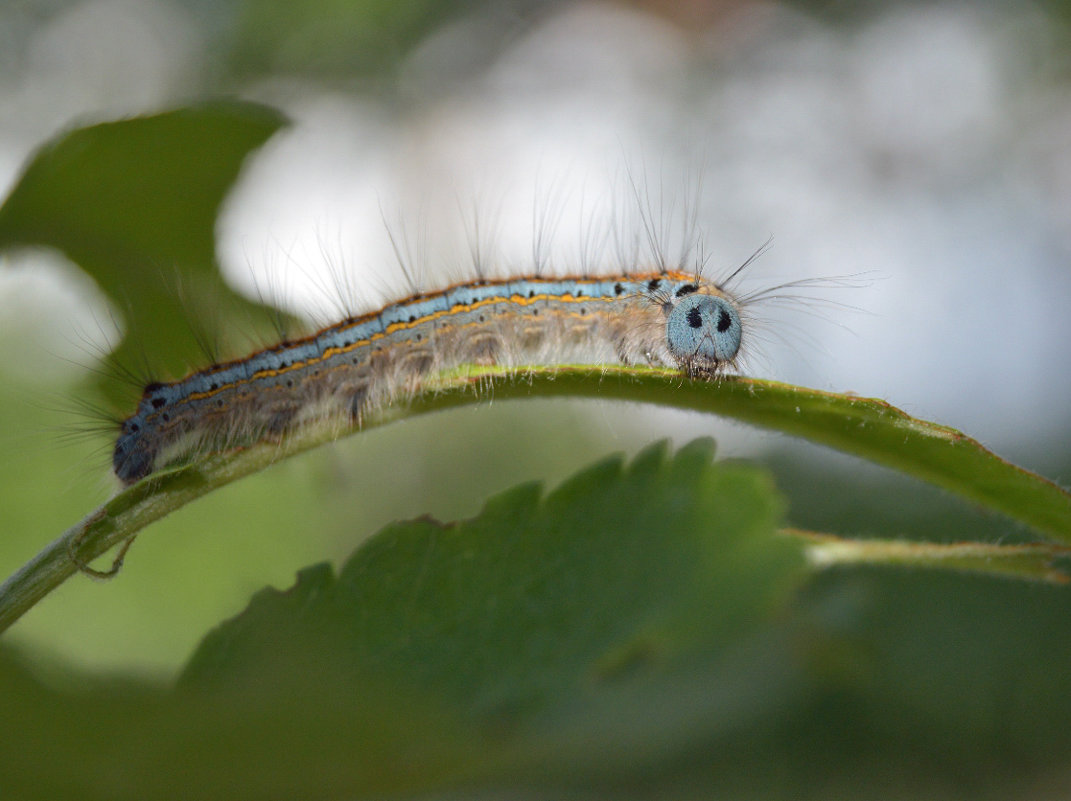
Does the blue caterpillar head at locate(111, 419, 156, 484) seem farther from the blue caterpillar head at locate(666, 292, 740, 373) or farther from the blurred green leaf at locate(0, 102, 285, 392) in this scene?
the blue caterpillar head at locate(666, 292, 740, 373)

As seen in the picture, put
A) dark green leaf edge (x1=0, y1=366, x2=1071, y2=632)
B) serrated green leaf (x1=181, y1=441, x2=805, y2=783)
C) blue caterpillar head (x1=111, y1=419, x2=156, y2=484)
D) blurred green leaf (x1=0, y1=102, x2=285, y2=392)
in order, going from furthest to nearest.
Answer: blue caterpillar head (x1=111, y1=419, x2=156, y2=484)
blurred green leaf (x1=0, y1=102, x2=285, y2=392)
dark green leaf edge (x1=0, y1=366, x2=1071, y2=632)
serrated green leaf (x1=181, y1=441, x2=805, y2=783)

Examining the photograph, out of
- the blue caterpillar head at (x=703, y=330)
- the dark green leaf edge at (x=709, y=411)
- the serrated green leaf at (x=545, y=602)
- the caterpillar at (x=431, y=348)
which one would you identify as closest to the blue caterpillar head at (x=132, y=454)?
the caterpillar at (x=431, y=348)

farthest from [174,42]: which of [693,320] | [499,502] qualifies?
[499,502]

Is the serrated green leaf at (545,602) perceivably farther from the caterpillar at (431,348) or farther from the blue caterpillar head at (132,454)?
the blue caterpillar head at (132,454)

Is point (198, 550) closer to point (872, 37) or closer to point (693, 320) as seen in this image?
point (693, 320)

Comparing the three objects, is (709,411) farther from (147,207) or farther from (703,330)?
(147,207)

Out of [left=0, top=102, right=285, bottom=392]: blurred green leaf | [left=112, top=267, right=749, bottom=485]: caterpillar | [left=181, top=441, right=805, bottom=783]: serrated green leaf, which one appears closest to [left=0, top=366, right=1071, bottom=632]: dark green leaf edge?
[left=181, top=441, right=805, bottom=783]: serrated green leaf

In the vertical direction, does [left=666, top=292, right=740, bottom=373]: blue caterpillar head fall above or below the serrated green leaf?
above
